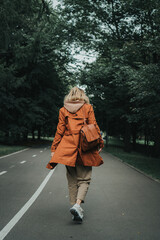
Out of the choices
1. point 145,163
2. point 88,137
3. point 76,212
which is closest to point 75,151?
point 88,137

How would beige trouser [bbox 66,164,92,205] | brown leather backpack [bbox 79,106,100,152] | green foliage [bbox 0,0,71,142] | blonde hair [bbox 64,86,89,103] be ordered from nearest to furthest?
brown leather backpack [bbox 79,106,100,152]
beige trouser [bbox 66,164,92,205]
blonde hair [bbox 64,86,89,103]
green foliage [bbox 0,0,71,142]

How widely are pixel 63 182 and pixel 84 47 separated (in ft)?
57.9

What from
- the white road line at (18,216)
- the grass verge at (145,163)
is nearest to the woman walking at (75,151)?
the white road line at (18,216)

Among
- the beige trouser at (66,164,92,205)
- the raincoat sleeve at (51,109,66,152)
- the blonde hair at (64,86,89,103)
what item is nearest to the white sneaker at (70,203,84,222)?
the beige trouser at (66,164,92,205)

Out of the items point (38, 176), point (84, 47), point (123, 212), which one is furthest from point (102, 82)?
point (123, 212)

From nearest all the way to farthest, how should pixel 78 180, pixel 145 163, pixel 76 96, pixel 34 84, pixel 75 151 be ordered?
pixel 75 151 < pixel 78 180 < pixel 76 96 < pixel 145 163 < pixel 34 84

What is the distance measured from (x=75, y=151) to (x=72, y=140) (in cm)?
18

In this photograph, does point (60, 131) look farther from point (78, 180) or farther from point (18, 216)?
point (18, 216)

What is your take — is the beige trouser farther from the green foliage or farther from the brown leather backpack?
the green foliage

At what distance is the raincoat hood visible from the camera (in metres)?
4.75

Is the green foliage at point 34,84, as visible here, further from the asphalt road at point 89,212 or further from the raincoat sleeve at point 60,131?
the raincoat sleeve at point 60,131

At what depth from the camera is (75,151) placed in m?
4.61

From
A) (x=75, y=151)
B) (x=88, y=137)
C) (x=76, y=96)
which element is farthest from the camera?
(x=76, y=96)

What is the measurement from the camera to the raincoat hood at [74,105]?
15.6 feet
